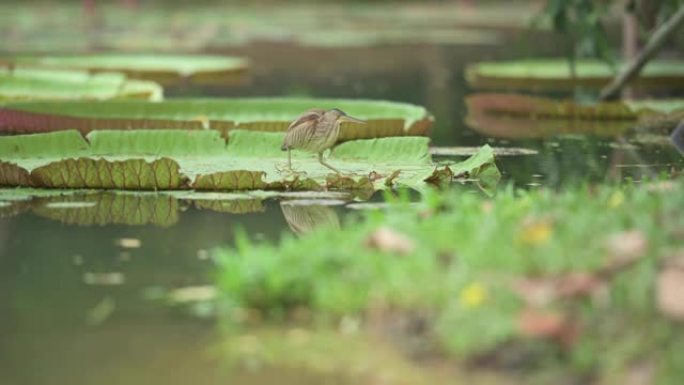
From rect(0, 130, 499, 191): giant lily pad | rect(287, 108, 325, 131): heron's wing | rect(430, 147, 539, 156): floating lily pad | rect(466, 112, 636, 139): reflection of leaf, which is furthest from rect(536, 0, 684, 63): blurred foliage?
rect(287, 108, 325, 131): heron's wing

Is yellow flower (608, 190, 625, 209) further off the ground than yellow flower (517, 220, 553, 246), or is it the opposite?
yellow flower (517, 220, 553, 246)

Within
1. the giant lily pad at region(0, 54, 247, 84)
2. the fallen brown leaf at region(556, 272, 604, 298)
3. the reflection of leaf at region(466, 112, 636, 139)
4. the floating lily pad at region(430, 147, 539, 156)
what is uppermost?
the fallen brown leaf at region(556, 272, 604, 298)

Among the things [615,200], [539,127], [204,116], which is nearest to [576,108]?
[539,127]

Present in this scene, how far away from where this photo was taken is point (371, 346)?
4.41 m

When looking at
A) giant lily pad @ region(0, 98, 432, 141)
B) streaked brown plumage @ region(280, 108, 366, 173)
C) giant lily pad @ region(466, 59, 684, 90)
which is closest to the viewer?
streaked brown plumage @ region(280, 108, 366, 173)

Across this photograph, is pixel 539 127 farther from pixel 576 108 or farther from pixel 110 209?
pixel 110 209

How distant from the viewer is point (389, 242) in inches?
196

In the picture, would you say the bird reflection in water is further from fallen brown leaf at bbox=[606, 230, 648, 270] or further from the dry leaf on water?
fallen brown leaf at bbox=[606, 230, 648, 270]

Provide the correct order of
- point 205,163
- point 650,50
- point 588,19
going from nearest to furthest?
point 205,163, point 650,50, point 588,19

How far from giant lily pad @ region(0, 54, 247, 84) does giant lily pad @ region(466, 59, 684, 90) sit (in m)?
2.43

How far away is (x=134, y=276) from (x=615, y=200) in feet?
5.47

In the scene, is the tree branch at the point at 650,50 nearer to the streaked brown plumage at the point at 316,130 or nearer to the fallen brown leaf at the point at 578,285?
the streaked brown plumage at the point at 316,130

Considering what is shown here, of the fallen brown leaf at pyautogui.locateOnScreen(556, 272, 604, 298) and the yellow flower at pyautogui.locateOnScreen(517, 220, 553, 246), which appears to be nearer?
the fallen brown leaf at pyautogui.locateOnScreen(556, 272, 604, 298)

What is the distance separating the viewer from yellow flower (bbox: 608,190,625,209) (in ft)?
18.0
